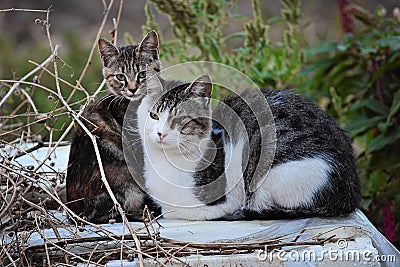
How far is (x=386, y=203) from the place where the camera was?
2215mm

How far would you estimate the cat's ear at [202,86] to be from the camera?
1536 millimetres

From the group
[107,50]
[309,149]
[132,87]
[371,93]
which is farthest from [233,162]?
[371,93]

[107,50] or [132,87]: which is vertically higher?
[107,50]

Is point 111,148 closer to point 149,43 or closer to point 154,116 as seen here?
point 154,116

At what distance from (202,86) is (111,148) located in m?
0.38

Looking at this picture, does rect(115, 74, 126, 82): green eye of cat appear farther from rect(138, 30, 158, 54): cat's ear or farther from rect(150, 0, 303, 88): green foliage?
rect(150, 0, 303, 88): green foliage

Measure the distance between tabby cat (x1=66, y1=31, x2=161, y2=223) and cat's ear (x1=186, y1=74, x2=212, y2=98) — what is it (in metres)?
0.18

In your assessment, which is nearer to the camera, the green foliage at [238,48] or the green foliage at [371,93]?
the green foliage at [371,93]

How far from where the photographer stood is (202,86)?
5.09ft

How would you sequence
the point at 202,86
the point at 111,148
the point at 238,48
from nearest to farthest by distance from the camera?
the point at 202,86, the point at 111,148, the point at 238,48

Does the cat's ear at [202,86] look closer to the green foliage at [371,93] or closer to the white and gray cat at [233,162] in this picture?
the white and gray cat at [233,162]

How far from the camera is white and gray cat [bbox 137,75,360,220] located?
1.54m

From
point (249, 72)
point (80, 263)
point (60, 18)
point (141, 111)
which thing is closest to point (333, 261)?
point (80, 263)

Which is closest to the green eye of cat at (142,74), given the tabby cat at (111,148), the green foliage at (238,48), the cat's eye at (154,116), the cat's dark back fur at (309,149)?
the tabby cat at (111,148)
